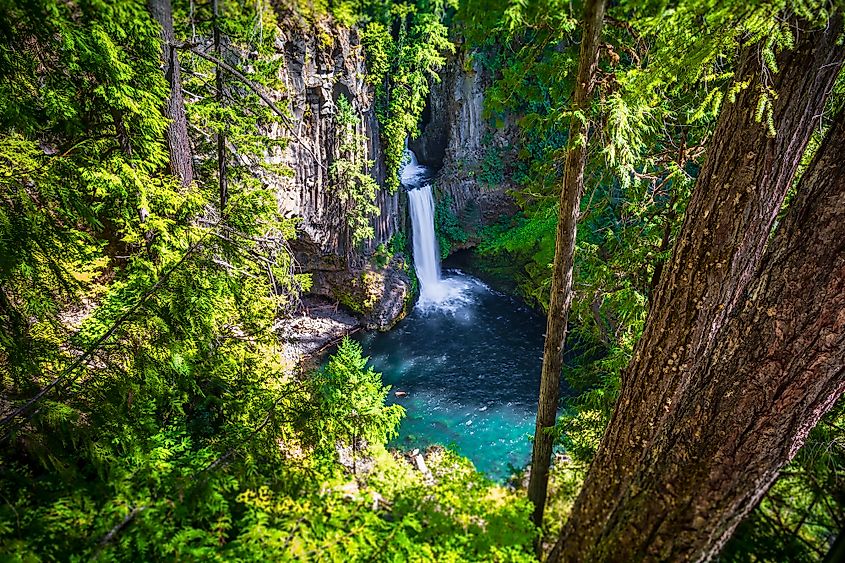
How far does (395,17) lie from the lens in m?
10.3

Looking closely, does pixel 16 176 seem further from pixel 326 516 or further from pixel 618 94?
pixel 618 94

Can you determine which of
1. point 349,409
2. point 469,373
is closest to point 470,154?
point 469,373

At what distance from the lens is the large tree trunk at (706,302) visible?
2043 mm

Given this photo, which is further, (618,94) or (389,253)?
(389,253)

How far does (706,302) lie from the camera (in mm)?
2412

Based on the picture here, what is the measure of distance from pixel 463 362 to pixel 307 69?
29.0 ft

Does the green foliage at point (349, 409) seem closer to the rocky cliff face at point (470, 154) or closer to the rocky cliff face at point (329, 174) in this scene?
the rocky cliff face at point (329, 174)

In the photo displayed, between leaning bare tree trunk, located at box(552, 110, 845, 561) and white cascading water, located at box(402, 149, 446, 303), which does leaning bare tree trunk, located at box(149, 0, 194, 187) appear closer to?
leaning bare tree trunk, located at box(552, 110, 845, 561)

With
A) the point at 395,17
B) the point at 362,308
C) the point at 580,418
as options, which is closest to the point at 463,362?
the point at 362,308

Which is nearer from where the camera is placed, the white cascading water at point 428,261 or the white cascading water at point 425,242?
the white cascading water at point 428,261

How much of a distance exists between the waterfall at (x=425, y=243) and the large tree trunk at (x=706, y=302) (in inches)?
489

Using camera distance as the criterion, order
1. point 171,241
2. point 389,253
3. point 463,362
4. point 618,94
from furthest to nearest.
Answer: point 389,253 < point 463,362 < point 171,241 < point 618,94

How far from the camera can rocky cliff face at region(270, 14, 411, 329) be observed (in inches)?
376

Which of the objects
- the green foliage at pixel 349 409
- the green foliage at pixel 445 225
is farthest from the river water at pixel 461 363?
the green foliage at pixel 349 409
